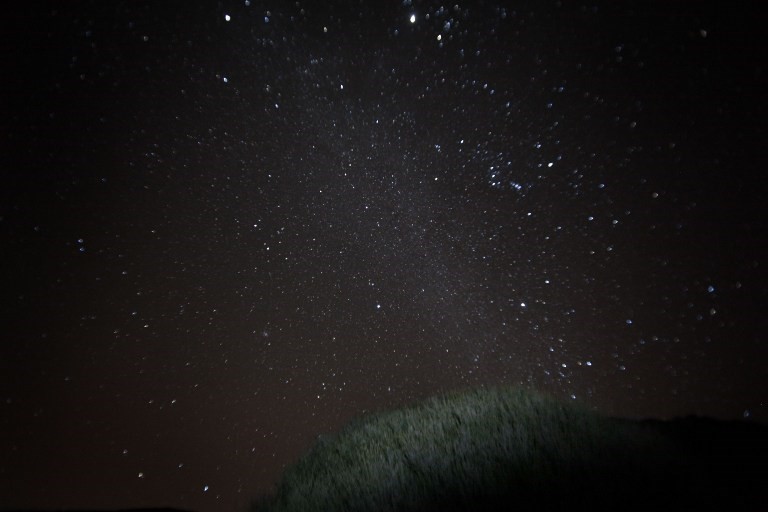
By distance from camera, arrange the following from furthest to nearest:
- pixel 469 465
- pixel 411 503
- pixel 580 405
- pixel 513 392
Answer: pixel 513 392
pixel 580 405
pixel 469 465
pixel 411 503

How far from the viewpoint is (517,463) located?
403 centimetres

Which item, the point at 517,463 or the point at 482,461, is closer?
the point at 517,463

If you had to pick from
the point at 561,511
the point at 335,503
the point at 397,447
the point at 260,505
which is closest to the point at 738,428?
the point at 561,511

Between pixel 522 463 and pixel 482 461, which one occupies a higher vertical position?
pixel 482 461

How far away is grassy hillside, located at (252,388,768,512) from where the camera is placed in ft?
11.7

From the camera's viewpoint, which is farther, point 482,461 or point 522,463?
point 482,461

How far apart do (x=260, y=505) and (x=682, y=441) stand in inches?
179

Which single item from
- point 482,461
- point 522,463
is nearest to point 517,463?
point 522,463

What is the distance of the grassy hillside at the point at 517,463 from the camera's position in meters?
3.55

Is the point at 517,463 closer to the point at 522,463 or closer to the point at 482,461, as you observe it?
the point at 522,463

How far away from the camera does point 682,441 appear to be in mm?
4859

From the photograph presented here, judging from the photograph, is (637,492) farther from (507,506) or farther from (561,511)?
(507,506)

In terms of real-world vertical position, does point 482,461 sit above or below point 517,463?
above

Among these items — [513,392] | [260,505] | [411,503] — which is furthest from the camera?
[513,392]
